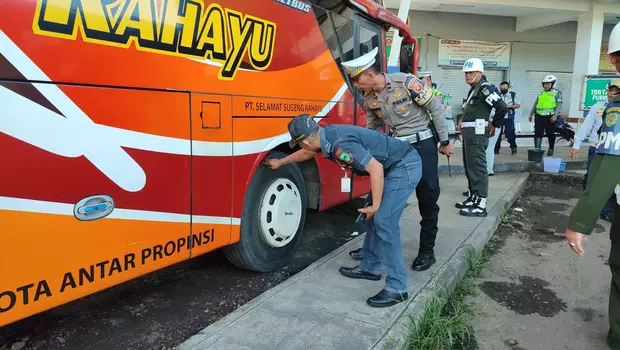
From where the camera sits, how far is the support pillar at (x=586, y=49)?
11.5 metres

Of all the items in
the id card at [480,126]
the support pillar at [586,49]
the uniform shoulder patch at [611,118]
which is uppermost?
the support pillar at [586,49]

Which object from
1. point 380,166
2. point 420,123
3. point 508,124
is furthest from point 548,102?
point 380,166

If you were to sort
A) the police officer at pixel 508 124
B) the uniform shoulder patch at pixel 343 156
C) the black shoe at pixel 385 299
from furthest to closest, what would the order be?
the police officer at pixel 508 124 < the black shoe at pixel 385 299 < the uniform shoulder patch at pixel 343 156

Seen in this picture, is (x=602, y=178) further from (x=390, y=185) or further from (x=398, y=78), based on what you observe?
(x=398, y=78)

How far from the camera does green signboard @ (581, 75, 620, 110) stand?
417 inches

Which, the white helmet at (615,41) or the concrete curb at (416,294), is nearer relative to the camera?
the white helmet at (615,41)

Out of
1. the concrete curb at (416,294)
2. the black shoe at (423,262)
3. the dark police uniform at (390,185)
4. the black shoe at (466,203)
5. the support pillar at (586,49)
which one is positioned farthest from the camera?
the support pillar at (586,49)

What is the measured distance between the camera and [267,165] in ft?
11.0

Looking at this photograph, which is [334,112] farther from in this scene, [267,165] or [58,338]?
[58,338]

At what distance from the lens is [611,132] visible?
2.34m

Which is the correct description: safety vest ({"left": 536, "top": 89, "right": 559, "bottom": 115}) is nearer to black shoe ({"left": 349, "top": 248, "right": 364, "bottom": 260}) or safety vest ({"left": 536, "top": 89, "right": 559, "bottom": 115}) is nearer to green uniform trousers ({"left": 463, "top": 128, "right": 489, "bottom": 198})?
green uniform trousers ({"left": 463, "top": 128, "right": 489, "bottom": 198})

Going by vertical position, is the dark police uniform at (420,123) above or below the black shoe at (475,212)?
above

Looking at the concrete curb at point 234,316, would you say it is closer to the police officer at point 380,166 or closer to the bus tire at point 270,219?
Result: the bus tire at point 270,219

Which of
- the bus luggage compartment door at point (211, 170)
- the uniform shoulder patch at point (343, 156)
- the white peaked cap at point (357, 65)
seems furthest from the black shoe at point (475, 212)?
the bus luggage compartment door at point (211, 170)
